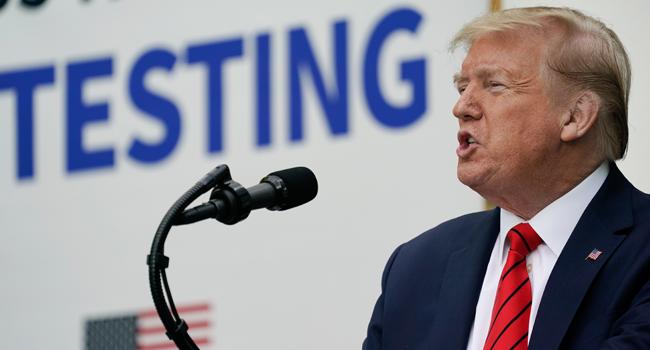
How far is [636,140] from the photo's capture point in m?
2.57

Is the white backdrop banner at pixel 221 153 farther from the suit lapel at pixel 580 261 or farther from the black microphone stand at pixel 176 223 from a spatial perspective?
the black microphone stand at pixel 176 223

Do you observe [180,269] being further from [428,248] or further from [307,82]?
[428,248]

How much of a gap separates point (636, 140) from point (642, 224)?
3.53ft

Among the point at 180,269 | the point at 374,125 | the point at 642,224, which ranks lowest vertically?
the point at 180,269

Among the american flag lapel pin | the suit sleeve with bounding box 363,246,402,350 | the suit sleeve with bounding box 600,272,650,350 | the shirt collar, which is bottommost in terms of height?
the suit sleeve with bounding box 363,246,402,350

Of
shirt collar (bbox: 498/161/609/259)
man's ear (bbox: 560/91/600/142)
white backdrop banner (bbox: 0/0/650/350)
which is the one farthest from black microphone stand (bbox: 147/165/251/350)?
white backdrop banner (bbox: 0/0/650/350)

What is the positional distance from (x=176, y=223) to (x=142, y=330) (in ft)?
6.99

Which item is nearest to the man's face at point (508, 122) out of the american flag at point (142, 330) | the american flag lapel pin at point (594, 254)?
the american flag lapel pin at point (594, 254)

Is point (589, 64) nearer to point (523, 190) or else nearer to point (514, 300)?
point (523, 190)

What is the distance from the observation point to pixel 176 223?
1.26m

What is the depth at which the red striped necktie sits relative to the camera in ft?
5.12

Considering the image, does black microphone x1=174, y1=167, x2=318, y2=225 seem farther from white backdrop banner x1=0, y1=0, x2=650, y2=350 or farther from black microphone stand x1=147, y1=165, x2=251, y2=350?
white backdrop banner x1=0, y1=0, x2=650, y2=350

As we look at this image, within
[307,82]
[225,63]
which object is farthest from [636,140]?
[225,63]

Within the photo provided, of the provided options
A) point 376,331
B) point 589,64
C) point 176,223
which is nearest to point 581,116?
point 589,64
